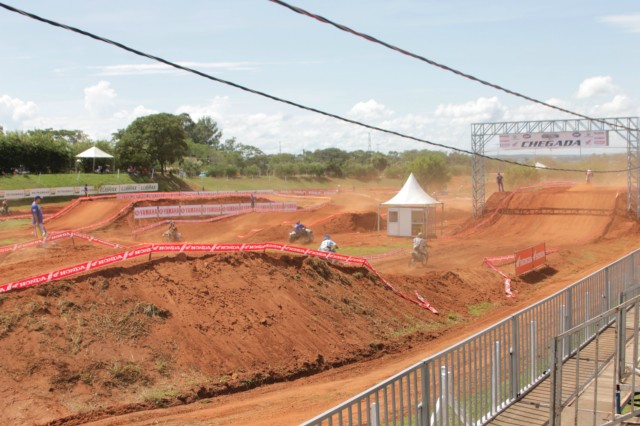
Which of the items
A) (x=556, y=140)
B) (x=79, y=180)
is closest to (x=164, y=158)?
(x=79, y=180)

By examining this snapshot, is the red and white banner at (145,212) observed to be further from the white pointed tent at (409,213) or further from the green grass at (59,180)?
the green grass at (59,180)

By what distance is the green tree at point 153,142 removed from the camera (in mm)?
69562

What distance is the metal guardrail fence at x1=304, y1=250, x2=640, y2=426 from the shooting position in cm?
714

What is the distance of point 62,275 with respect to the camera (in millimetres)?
14969

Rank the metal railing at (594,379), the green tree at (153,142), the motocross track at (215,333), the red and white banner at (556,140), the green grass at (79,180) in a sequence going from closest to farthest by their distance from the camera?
the metal railing at (594,379)
the motocross track at (215,333)
the red and white banner at (556,140)
the green grass at (79,180)
the green tree at (153,142)

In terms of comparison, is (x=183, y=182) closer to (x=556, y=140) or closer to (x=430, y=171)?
(x=430, y=171)

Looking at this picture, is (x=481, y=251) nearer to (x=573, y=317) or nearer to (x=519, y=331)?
(x=573, y=317)

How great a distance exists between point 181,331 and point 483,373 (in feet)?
25.3

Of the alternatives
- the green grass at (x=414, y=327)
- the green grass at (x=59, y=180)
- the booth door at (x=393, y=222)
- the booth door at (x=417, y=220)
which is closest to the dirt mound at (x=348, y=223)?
the booth door at (x=393, y=222)

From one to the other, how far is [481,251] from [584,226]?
445 inches

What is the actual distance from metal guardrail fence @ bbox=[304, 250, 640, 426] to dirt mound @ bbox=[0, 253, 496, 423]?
4.26 m

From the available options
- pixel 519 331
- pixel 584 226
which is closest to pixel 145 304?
pixel 519 331

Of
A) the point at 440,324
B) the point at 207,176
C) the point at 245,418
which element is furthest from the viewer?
the point at 207,176

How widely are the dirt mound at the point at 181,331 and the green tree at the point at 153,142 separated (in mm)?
54464
